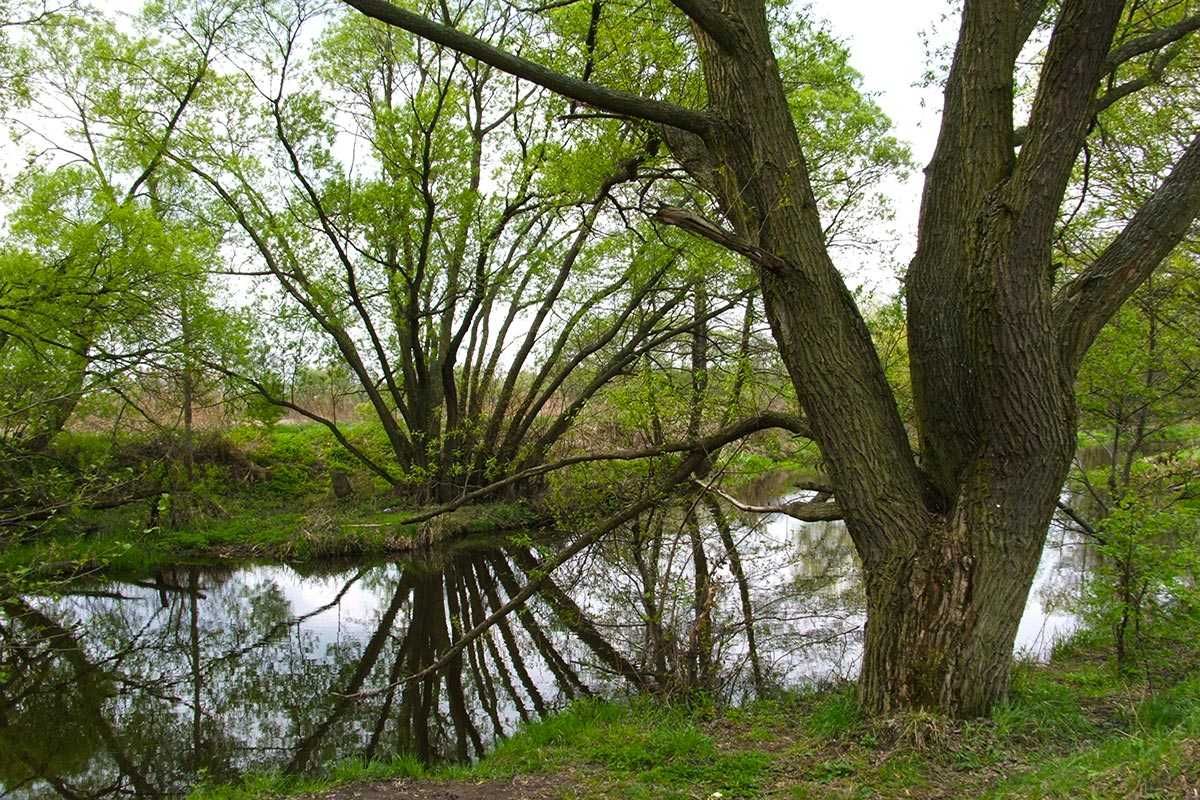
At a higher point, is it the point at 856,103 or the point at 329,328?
the point at 856,103

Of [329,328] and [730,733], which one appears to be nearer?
[730,733]

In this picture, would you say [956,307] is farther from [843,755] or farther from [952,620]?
[843,755]

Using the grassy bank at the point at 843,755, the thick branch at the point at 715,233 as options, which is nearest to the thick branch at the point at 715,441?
the thick branch at the point at 715,233

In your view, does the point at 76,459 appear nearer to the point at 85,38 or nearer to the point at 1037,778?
the point at 85,38

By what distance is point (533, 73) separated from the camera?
4363 mm

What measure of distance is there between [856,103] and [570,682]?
1078 cm

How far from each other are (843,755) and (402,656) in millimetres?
6849

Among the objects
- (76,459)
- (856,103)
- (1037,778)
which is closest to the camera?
(1037,778)

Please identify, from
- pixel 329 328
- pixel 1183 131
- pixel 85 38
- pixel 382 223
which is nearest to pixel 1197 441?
pixel 1183 131

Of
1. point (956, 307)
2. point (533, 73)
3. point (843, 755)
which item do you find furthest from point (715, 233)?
point (843, 755)

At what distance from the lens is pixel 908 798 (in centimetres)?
413

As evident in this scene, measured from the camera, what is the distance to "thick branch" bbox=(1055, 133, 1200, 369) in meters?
4.64

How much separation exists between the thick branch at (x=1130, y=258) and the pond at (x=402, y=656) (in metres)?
3.06

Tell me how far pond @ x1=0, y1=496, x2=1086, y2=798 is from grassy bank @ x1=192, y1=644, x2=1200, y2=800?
0.80 metres
